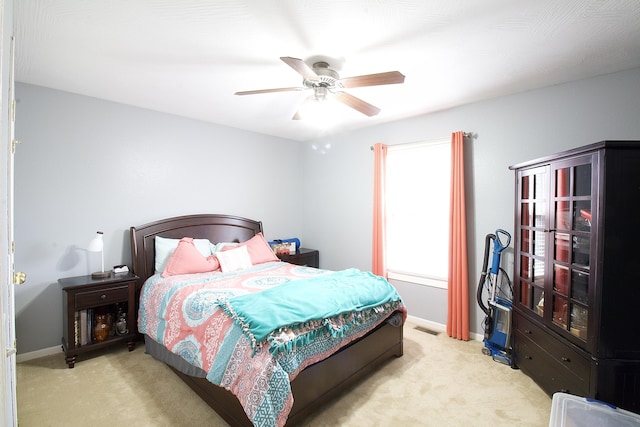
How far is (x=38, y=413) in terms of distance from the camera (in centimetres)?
216

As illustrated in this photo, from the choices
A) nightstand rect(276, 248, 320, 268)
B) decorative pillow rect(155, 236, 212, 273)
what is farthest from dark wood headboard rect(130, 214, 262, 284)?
nightstand rect(276, 248, 320, 268)

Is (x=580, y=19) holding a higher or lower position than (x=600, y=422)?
higher

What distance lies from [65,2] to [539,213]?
11.8ft

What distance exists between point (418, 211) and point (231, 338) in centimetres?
274

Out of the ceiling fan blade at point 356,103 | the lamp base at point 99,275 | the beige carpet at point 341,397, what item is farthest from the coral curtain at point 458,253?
the lamp base at point 99,275

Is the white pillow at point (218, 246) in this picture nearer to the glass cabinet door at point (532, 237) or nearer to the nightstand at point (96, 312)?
the nightstand at point (96, 312)

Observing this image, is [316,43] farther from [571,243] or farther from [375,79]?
[571,243]

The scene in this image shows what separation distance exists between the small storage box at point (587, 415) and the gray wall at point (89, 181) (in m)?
3.87

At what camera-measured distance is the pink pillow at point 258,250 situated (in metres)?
3.86

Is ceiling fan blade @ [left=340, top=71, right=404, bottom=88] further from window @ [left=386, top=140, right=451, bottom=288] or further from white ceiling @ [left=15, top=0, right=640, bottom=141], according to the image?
window @ [left=386, top=140, right=451, bottom=288]

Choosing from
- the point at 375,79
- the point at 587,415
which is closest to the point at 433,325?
the point at 587,415

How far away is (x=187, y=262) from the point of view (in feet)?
10.8

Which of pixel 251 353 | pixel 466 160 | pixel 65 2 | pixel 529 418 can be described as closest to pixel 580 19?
pixel 466 160

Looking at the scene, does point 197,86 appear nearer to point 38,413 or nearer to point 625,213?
point 38,413
